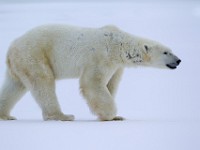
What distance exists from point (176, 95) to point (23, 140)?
6.64m

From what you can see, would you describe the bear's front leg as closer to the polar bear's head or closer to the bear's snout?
the polar bear's head

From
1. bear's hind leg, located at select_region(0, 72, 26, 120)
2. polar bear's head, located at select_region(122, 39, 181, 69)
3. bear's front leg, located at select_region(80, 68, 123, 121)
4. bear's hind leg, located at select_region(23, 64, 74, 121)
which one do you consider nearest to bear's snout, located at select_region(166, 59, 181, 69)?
polar bear's head, located at select_region(122, 39, 181, 69)

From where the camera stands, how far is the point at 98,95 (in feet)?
22.2

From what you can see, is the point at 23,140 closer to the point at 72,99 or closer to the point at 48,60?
the point at 48,60

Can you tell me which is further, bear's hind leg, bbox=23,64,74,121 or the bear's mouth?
the bear's mouth

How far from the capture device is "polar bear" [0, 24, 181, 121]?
6.83 meters

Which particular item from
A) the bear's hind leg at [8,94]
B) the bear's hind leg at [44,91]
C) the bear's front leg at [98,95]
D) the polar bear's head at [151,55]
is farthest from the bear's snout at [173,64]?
the bear's hind leg at [8,94]

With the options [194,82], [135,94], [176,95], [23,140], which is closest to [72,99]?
[135,94]

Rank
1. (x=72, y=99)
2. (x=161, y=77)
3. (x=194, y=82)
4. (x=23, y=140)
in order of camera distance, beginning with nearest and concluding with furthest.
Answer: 1. (x=23, y=140)
2. (x=72, y=99)
3. (x=194, y=82)
4. (x=161, y=77)

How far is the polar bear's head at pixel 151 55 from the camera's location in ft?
23.9

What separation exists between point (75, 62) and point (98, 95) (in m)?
0.68

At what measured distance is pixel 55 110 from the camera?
6930 millimetres

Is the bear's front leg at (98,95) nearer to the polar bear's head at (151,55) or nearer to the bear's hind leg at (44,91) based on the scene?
the bear's hind leg at (44,91)

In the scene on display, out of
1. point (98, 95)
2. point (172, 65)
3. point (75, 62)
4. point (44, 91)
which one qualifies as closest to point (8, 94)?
point (44, 91)
